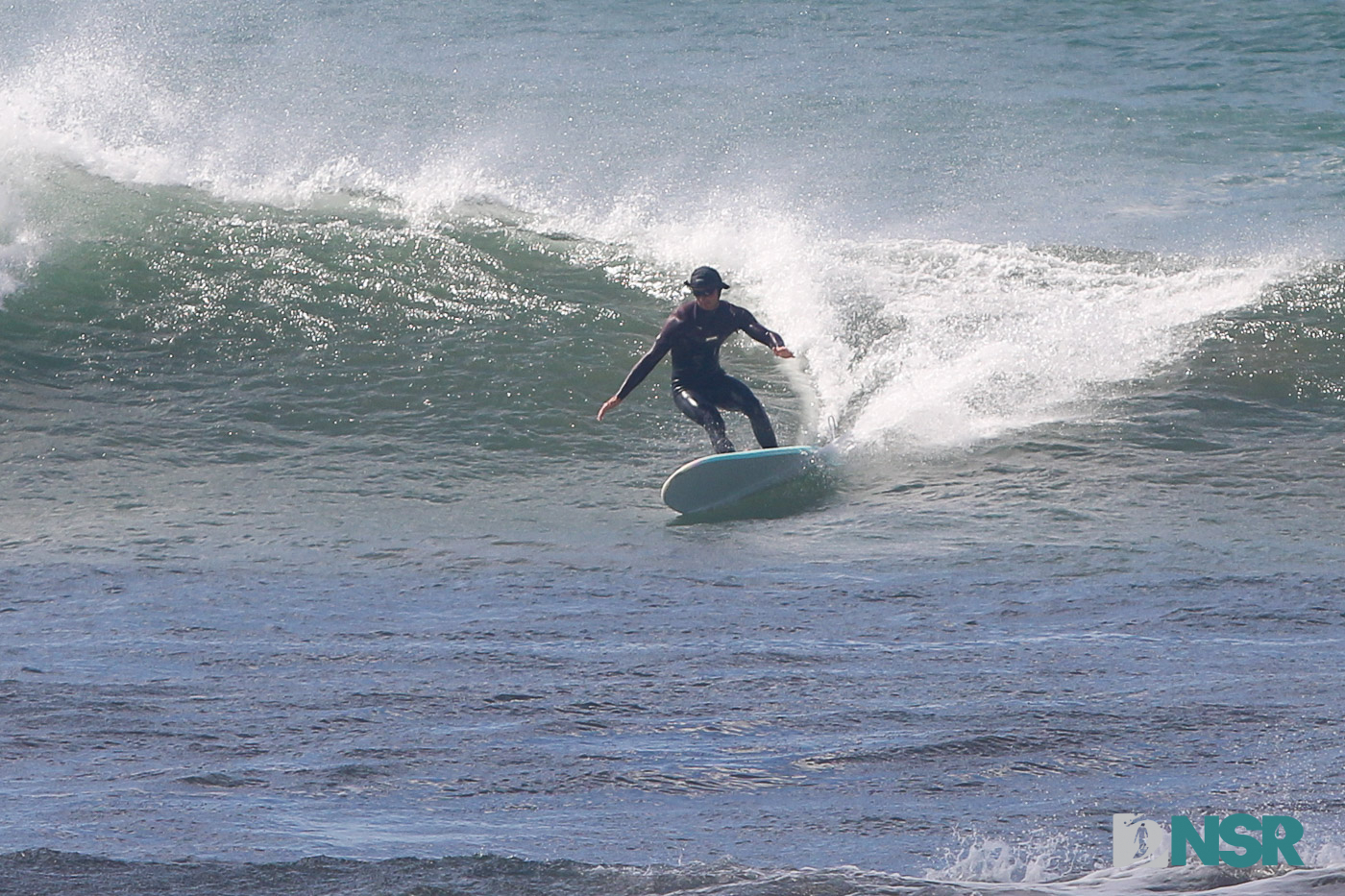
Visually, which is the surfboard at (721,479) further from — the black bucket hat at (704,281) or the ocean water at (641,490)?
the black bucket hat at (704,281)

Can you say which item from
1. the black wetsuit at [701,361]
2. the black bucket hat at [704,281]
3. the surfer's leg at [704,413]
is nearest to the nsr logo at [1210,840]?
the surfer's leg at [704,413]

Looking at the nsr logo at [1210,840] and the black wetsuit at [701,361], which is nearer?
the nsr logo at [1210,840]

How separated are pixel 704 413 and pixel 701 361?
0.37 m

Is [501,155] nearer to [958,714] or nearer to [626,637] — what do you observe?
[626,637]

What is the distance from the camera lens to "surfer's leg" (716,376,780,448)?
31.1 ft

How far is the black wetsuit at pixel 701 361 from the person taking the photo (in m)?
9.60

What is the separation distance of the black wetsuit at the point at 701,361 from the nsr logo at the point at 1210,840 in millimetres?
5294

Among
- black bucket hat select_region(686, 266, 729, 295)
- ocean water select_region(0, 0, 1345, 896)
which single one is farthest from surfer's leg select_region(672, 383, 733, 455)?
black bucket hat select_region(686, 266, 729, 295)

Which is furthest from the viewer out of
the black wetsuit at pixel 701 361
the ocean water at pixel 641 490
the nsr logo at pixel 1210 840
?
the black wetsuit at pixel 701 361

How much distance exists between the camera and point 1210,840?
433 centimetres

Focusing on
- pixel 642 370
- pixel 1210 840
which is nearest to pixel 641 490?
pixel 642 370

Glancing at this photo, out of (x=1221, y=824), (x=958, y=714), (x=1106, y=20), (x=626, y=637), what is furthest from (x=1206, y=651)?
(x=1106, y=20)

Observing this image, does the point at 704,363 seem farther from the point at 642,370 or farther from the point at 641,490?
the point at 641,490

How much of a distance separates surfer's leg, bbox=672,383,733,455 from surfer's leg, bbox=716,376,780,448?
0.11 m
